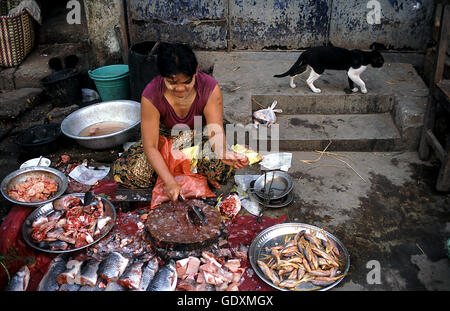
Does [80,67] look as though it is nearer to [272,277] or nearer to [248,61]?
[248,61]

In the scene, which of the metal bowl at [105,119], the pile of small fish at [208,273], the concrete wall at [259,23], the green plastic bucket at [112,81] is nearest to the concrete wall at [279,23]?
the concrete wall at [259,23]

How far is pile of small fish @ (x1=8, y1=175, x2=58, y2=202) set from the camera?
143 inches

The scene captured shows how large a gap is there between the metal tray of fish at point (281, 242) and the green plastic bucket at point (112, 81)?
10.9ft

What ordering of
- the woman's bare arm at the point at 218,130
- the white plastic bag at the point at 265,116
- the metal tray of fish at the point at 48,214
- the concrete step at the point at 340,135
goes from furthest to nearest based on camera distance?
the white plastic bag at the point at 265,116
the concrete step at the point at 340,135
the woman's bare arm at the point at 218,130
the metal tray of fish at the point at 48,214

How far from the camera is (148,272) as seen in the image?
2.90 m

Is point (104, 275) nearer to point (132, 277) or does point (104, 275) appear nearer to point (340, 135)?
point (132, 277)

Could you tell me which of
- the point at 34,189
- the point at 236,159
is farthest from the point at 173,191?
the point at 34,189

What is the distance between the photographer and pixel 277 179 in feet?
12.7

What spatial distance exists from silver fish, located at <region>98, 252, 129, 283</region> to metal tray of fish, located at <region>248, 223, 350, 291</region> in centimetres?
101

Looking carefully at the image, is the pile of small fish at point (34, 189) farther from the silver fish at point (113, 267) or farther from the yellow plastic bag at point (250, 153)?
the yellow plastic bag at point (250, 153)

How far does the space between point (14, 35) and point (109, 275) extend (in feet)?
16.3

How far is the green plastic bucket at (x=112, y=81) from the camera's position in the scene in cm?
532

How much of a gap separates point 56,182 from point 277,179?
226cm

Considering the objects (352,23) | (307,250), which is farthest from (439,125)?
(307,250)
